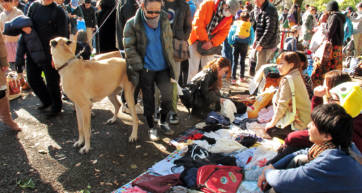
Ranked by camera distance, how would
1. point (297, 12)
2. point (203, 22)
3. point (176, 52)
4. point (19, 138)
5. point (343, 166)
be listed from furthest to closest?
point (297, 12), point (203, 22), point (176, 52), point (19, 138), point (343, 166)

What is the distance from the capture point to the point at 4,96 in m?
3.94

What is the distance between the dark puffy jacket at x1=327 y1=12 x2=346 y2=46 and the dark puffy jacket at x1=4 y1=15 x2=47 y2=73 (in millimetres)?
5933

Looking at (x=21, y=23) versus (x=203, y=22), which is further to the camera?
(x=203, y=22)

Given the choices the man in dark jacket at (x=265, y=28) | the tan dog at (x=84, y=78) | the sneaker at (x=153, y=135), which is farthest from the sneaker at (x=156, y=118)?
the man in dark jacket at (x=265, y=28)

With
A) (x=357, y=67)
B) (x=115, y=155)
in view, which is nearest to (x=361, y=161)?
(x=115, y=155)

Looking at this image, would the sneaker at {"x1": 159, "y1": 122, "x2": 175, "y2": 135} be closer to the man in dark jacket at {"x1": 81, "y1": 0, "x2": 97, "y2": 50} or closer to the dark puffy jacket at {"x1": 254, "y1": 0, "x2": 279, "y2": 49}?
the dark puffy jacket at {"x1": 254, "y1": 0, "x2": 279, "y2": 49}

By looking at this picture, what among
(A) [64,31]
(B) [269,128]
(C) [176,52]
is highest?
(A) [64,31]

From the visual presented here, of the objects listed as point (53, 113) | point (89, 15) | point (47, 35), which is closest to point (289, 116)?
point (53, 113)

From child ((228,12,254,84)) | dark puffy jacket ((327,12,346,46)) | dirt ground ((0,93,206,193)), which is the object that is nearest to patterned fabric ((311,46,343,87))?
dark puffy jacket ((327,12,346,46))

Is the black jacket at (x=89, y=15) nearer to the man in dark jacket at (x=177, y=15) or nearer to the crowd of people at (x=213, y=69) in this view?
the crowd of people at (x=213, y=69)

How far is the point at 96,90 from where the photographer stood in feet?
11.7

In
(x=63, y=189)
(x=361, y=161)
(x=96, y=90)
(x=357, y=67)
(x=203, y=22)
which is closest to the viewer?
(x=361, y=161)

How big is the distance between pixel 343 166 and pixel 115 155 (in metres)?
2.71

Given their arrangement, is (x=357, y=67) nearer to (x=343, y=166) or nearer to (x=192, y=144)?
(x=192, y=144)
